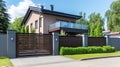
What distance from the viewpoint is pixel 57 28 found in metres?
26.8

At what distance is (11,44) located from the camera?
16.3 m

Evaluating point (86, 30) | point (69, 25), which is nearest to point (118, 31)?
point (86, 30)

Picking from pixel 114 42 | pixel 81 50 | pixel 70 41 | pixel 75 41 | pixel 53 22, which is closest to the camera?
pixel 81 50

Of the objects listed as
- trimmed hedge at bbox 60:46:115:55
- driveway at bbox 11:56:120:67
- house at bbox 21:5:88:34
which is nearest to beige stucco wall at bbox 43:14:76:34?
house at bbox 21:5:88:34

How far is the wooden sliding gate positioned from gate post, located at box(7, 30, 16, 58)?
1.47ft

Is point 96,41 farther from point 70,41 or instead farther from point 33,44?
point 33,44

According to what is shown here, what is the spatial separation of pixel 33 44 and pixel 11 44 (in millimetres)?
2305

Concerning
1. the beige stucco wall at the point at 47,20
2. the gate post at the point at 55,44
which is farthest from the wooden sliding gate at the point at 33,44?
the beige stucco wall at the point at 47,20

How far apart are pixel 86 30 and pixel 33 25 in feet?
32.6

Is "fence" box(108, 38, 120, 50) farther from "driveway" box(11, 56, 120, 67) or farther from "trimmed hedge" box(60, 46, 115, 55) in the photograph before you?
"driveway" box(11, 56, 120, 67)

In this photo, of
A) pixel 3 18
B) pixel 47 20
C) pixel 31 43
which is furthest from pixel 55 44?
pixel 3 18

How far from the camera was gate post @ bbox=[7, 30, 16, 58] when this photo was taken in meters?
16.2

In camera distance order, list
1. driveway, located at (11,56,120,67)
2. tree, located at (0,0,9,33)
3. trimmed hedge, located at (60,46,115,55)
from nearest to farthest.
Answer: driveway, located at (11,56,120,67), trimmed hedge, located at (60,46,115,55), tree, located at (0,0,9,33)

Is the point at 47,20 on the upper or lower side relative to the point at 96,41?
upper
